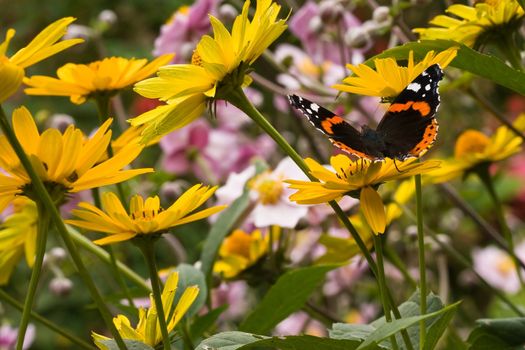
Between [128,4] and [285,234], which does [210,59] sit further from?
[128,4]

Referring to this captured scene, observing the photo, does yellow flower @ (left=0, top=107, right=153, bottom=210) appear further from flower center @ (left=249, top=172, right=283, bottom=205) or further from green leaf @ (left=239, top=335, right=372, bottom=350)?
flower center @ (left=249, top=172, right=283, bottom=205)

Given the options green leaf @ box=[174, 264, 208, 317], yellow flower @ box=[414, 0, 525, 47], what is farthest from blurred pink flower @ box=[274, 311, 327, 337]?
yellow flower @ box=[414, 0, 525, 47]

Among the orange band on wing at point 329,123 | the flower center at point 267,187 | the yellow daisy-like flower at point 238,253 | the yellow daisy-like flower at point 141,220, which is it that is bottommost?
the yellow daisy-like flower at point 238,253

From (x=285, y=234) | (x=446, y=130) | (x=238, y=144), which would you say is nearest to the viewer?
(x=285, y=234)

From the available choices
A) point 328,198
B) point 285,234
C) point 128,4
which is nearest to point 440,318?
point 328,198

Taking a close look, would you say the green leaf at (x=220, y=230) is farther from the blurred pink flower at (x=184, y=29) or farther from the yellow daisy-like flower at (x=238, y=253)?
the blurred pink flower at (x=184, y=29)

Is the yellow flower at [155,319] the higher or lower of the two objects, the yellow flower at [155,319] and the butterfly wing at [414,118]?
the lower

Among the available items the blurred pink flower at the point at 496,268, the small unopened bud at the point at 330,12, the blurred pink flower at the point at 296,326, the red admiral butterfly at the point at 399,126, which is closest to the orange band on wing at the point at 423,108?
the red admiral butterfly at the point at 399,126
